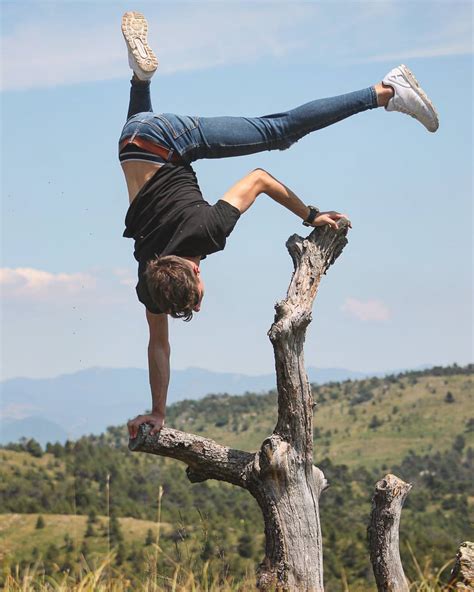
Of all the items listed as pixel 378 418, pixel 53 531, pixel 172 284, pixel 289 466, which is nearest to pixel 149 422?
pixel 289 466

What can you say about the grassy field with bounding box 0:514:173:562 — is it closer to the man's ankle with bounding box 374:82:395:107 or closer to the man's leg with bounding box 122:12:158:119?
the man's leg with bounding box 122:12:158:119

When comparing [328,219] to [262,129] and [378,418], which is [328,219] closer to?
[262,129]

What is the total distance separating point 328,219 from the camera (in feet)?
25.0

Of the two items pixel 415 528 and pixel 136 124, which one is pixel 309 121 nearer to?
pixel 136 124

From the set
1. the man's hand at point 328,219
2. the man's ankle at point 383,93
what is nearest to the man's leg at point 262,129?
the man's ankle at point 383,93

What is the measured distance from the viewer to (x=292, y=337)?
7105mm

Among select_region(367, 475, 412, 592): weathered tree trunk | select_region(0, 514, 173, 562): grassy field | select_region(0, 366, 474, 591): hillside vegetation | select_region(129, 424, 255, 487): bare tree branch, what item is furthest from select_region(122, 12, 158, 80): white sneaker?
select_region(0, 514, 173, 562): grassy field

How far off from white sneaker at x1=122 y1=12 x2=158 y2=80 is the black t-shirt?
0.85 meters

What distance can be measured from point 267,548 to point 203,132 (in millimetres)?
2956

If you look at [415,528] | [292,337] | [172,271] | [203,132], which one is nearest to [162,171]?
[203,132]

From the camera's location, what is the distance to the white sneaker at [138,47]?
7.83 m

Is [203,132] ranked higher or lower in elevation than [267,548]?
higher

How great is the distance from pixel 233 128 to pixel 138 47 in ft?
3.38

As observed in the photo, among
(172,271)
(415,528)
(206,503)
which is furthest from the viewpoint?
(206,503)
